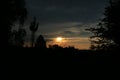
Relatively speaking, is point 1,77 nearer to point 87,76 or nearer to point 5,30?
point 87,76

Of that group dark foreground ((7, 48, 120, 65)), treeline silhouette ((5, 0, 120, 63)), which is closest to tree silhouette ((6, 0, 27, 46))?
treeline silhouette ((5, 0, 120, 63))

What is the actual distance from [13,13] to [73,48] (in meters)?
15.1

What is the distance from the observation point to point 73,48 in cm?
2075

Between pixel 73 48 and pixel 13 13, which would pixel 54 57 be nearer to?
pixel 73 48

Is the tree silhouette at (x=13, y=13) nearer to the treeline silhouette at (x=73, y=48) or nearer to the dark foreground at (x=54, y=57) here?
the treeline silhouette at (x=73, y=48)

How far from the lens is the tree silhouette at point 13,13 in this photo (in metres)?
31.2

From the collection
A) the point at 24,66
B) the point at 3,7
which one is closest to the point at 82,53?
the point at 24,66

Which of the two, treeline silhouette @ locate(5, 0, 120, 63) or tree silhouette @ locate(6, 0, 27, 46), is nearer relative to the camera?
treeline silhouette @ locate(5, 0, 120, 63)

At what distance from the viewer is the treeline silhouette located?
53.6ft

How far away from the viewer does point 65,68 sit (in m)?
15.6

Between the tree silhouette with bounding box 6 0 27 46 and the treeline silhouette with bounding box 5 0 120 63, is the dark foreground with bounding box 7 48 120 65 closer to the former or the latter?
the treeline silhouette with bounding box 5 0 120 63

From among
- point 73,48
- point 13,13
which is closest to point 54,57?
point 73,48

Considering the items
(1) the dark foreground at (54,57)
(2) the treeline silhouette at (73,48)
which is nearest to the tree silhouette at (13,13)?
(2) the treeline silhouette at (73,48)

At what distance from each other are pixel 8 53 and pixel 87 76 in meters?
4.64
